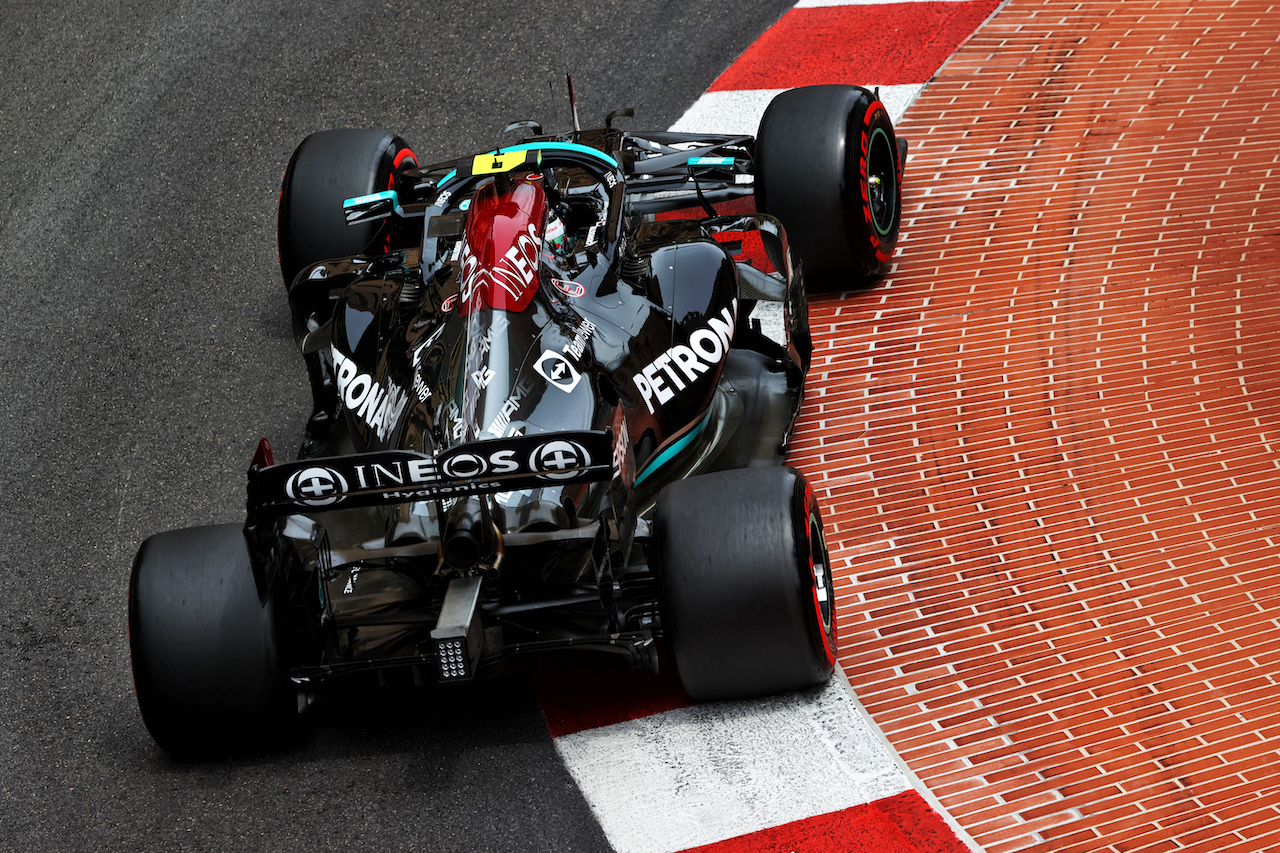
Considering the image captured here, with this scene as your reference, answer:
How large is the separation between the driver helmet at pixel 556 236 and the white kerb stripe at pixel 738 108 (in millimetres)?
3538

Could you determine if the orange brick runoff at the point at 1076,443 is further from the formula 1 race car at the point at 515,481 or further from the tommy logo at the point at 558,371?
the tommy logo at the point at 558,371

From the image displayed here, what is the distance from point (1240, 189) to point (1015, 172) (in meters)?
1.31

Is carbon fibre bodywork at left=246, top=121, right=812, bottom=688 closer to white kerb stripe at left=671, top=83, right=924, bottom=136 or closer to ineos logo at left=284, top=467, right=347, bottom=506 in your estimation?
ineos logo at left=284, top=467, right=347, bottom=506

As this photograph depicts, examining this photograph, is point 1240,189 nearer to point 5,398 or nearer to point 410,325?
point 410,325

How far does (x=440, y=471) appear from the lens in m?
4.45

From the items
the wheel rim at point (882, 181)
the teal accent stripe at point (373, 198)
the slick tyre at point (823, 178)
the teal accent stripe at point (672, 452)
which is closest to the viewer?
the teal accent stripe at point (672, 452)

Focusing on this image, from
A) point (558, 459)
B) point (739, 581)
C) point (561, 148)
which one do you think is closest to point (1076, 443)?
point (739, 581)

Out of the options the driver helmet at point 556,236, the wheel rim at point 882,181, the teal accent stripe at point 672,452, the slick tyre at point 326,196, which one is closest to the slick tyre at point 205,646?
the teal accent stripe at point 672,452

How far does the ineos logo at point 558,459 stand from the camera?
4.43 metres

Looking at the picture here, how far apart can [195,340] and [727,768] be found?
4.64m

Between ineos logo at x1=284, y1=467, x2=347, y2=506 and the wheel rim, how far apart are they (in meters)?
4.29

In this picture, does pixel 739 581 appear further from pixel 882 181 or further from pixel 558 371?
pixel 882 181

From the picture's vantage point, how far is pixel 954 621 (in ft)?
18.6

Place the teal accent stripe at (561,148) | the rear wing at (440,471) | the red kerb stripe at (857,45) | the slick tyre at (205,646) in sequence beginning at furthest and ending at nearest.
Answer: the red kerb stripe at (857,45)
the teal accent stripe at (561,148)
the slick tyre at (205,646)
the rear wing at (440,471)
